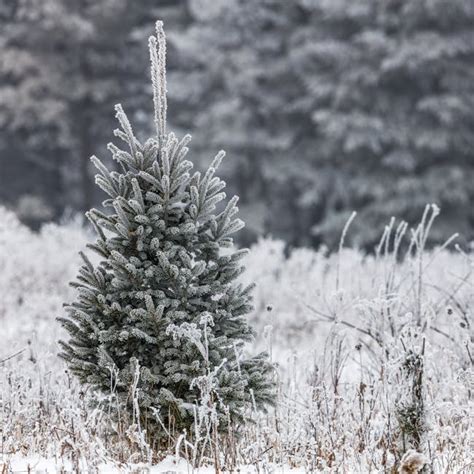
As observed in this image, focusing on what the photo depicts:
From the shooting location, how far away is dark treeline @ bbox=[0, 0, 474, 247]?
683 inches

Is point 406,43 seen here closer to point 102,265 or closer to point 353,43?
Result: point 353,43

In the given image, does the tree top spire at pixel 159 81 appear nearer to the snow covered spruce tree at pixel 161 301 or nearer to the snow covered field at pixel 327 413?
the snow covered spruce tree at pixel 161 301

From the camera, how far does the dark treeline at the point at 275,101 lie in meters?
17.3

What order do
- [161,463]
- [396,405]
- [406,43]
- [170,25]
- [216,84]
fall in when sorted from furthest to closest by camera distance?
[170,25]
[216,84]
[406,43]
[161,463]
[396,405]

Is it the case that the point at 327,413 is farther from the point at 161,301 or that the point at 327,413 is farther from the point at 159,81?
the point at 159,81

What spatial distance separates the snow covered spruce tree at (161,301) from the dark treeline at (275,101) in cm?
1362

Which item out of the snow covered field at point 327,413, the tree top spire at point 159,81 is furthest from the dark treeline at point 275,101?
the tree top spire at point 159,81

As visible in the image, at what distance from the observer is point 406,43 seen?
17125mm

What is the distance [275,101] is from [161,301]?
52.3 feet

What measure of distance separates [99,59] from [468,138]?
1073cm

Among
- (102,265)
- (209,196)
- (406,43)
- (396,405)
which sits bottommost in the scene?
(396,405)

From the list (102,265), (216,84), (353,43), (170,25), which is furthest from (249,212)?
A: (102,265)

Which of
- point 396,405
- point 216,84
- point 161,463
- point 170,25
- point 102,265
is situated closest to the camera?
point 396,405

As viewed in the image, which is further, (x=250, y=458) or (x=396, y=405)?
(x=250, y=458)
